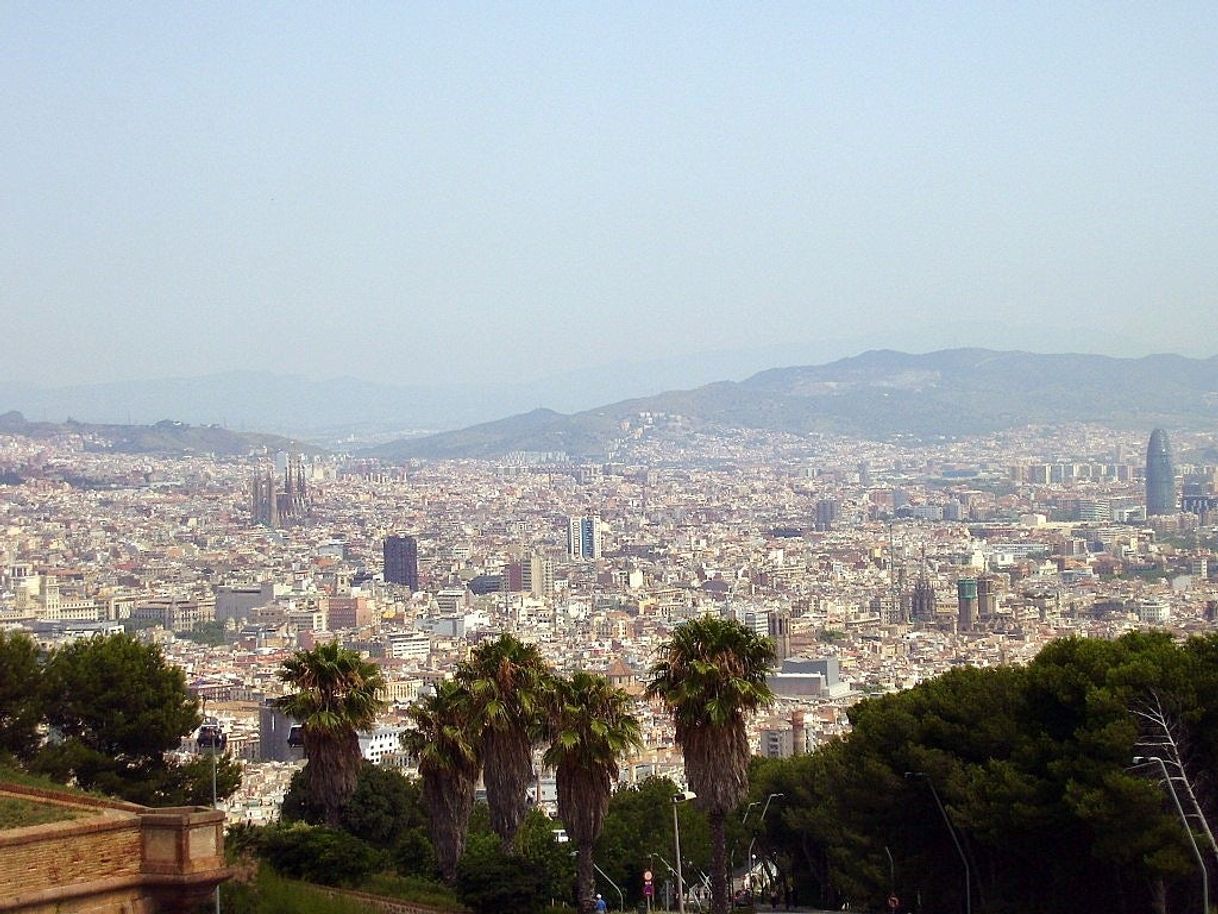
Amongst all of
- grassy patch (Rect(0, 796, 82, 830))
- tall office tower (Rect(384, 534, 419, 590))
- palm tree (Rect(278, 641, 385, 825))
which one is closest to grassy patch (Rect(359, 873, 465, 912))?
palm tree (Rect(278, 641, 385, 825))

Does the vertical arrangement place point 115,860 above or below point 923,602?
above

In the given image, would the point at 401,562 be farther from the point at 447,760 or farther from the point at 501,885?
the point at 501,885

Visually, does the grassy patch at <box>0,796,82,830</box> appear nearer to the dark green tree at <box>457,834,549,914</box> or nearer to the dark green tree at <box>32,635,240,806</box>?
the dark green tree at <box>457,834,549,914</box>

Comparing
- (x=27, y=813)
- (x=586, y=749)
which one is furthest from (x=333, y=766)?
(x=27, y=813)

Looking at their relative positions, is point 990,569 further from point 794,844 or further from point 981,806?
point 981,806

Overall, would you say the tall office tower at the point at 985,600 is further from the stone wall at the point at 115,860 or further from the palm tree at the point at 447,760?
the stone wall at the point at 115,860

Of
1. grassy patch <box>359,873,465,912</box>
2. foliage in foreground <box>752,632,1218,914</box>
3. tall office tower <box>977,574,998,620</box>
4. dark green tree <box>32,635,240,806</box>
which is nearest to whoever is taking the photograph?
grassy patch <box>359,873,465,912</box>
